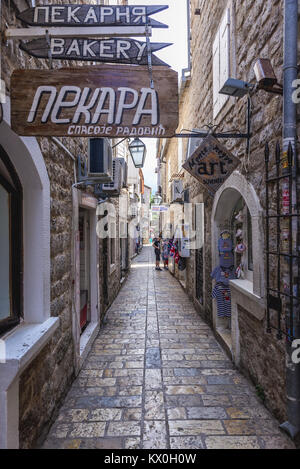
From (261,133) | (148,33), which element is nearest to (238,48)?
(261,133)

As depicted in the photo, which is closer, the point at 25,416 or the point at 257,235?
the point at 25,416

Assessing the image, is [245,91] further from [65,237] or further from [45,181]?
[65,237]

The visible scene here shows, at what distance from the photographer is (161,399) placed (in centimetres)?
347

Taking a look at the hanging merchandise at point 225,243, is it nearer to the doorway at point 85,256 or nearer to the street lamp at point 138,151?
the doorway at point 85,256

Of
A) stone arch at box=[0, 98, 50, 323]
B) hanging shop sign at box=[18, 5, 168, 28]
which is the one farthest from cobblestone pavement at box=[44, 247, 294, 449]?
hanging shop sign at box=[18, 5, 168, 28]

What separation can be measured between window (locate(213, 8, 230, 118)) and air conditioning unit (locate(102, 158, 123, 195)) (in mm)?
2182

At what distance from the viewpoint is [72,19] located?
2463mm

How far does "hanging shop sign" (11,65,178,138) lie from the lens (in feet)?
7.20

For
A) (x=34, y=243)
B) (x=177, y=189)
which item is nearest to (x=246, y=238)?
(x=34, y=243)

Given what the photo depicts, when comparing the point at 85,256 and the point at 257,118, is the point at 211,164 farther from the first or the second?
the point at 85,256

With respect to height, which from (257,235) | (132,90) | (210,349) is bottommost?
(210,349)

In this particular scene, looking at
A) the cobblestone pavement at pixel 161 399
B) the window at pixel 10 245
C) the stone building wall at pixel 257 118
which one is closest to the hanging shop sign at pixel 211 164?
the stone building wall at pixel 257 118
